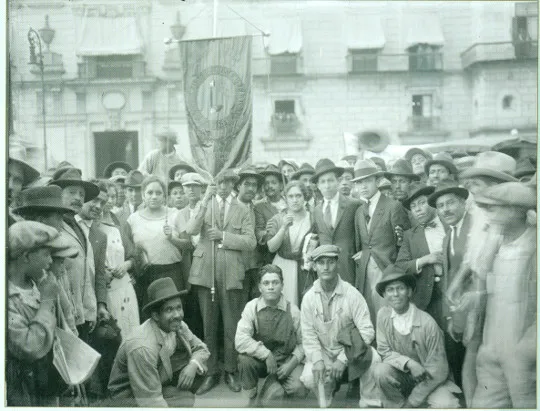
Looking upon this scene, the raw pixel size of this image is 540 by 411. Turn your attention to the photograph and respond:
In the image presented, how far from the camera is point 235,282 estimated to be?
6656 mm

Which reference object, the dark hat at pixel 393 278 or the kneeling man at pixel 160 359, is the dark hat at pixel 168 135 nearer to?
the kneeling man at pixel 160 359

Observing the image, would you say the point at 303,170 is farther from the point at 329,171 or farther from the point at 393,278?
the point at 393,278

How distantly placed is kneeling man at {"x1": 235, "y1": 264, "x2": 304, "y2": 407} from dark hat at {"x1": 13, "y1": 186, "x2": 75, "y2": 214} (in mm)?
1630

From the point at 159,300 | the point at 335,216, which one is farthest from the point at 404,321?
the point at 159,300

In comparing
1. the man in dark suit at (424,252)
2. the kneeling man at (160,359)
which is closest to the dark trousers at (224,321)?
the kneeling man at (160,359)

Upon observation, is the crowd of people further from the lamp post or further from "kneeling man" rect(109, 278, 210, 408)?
the lamp post

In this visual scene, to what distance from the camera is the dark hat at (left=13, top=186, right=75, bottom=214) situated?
656 cm

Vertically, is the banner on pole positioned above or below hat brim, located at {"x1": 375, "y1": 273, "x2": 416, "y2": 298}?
above

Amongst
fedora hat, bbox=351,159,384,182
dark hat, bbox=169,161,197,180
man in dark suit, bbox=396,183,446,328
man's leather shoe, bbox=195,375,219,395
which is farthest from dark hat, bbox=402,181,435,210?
man's leather shoe, bbox=195,375,219,395

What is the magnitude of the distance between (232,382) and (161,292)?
0.91m

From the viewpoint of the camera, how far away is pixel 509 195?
647 cm

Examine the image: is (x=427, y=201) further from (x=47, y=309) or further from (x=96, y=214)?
(x=47, y=309)

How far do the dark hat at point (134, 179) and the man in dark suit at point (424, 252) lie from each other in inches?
83.8

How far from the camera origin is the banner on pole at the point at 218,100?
22.1 feet
